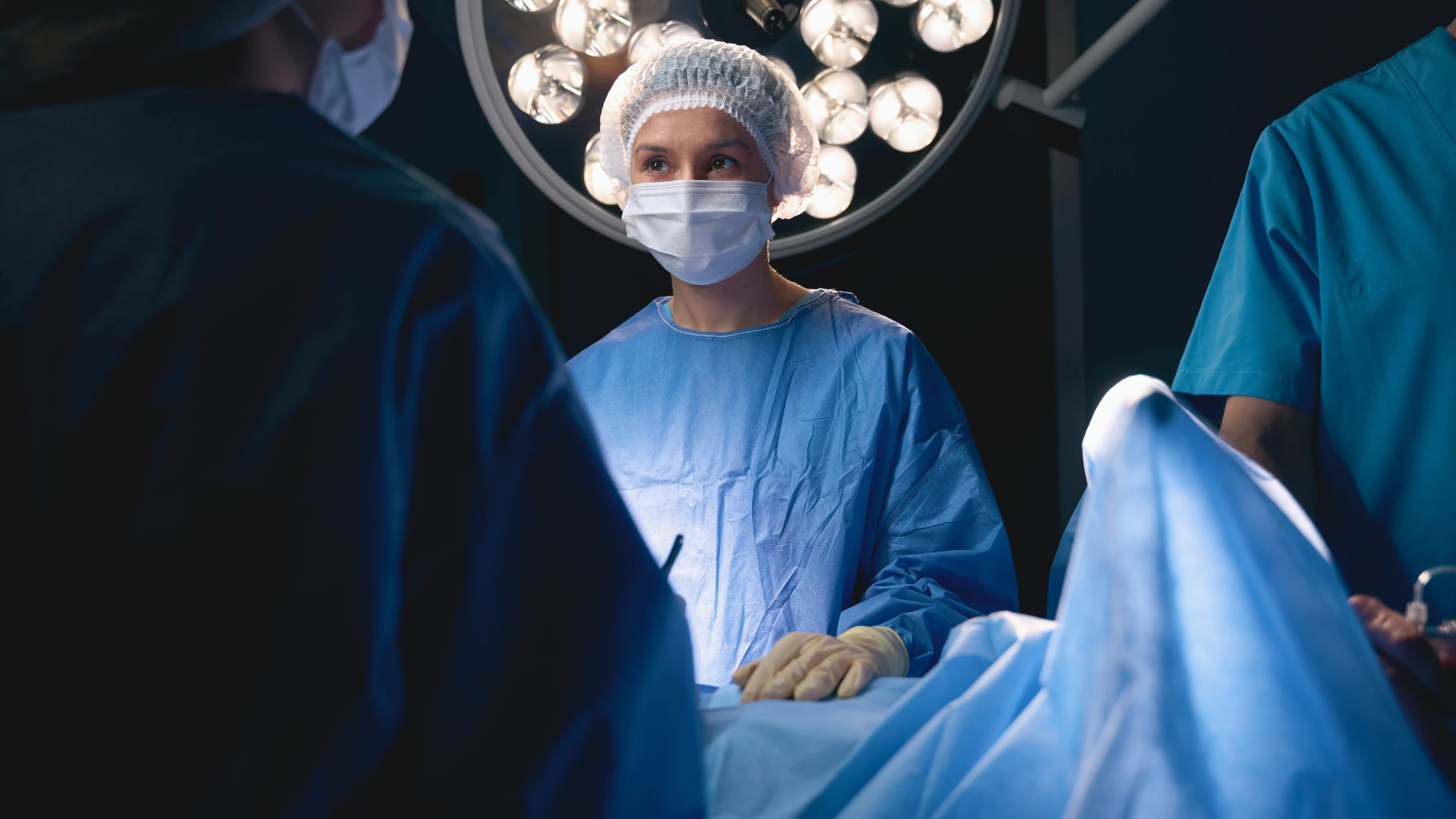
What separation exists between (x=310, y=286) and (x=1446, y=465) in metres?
1.23

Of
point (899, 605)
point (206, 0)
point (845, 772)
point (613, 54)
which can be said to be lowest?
point (899, 605)

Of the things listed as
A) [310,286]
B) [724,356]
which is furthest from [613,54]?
[310,286]

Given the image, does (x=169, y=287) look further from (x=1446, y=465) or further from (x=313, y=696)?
(x=1446, y=465)

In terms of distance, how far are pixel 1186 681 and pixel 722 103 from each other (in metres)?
1.25

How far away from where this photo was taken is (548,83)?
5.18 feet

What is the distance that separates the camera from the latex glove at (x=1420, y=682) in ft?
2.19

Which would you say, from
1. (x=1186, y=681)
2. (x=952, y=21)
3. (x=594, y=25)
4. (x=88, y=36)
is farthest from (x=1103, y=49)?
(x=88, y=36)

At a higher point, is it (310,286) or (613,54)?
(613,54)

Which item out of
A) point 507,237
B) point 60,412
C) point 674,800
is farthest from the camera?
point 507,237

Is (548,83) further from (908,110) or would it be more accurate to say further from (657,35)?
(908,110)

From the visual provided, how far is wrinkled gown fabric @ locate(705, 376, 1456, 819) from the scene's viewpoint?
1.71 feet

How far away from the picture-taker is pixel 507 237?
2.21 meters

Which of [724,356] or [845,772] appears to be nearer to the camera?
[845,772]

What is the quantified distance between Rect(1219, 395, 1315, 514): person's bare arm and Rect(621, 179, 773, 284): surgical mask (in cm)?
81
